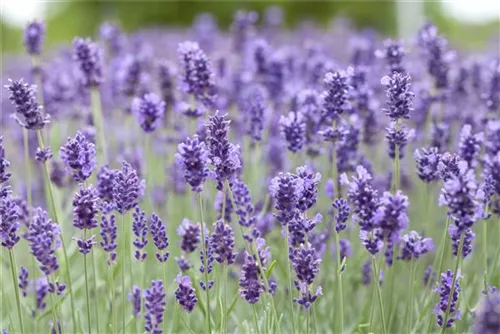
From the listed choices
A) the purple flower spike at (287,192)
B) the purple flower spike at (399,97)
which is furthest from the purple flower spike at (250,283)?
the purple flower spike at (399,97)

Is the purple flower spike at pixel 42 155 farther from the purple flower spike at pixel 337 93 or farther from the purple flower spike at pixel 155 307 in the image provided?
the purple flower spike at pixel 337 93

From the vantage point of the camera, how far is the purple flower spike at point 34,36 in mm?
3865

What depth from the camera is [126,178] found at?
233 cm

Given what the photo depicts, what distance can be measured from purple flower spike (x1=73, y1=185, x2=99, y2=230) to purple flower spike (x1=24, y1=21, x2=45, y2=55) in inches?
72.8

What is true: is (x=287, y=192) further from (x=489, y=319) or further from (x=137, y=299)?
(x=489, y=319)

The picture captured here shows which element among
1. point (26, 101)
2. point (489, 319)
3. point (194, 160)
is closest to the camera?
point (489, 319)

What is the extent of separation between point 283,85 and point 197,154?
249cm

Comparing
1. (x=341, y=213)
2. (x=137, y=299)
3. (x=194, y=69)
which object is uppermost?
(x=194, y=69)

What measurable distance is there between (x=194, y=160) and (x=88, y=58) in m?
1.63

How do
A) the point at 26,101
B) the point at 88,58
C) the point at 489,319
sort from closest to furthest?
the point at 489,319, the point at 26,101, the point at 88,58

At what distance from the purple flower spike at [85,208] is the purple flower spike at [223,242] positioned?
41cm

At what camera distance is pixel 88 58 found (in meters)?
3.58

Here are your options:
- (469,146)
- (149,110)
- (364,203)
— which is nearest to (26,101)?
(149,110)

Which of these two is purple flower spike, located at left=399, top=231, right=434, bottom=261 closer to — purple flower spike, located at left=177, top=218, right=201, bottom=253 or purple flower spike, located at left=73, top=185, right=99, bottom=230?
purple flower spike, located at left=177, top=218, right=201, bottom=253
